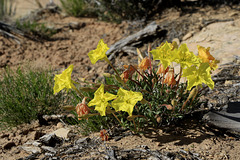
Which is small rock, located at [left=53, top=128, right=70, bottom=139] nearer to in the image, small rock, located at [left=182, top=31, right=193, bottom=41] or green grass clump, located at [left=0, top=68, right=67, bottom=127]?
green grass clump, located at [left=0, top=68, right=67, bottom=127]

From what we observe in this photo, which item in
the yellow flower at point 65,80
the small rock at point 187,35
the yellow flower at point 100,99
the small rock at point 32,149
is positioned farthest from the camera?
the small rock at point 187,35

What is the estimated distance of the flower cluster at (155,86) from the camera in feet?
6.58

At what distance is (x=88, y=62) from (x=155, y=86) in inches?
109

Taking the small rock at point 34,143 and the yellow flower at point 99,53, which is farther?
the small rock at point 34,143

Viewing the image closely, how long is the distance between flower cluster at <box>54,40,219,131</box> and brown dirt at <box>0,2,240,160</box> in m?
0.24

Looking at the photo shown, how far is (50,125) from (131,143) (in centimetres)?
141

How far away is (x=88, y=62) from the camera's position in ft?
16.5

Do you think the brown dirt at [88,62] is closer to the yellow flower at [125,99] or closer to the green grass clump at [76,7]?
the green grass clump at [76,7]

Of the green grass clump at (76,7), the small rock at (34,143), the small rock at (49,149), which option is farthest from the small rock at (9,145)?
the green grass clump at (76,7)

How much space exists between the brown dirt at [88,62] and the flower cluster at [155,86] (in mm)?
238

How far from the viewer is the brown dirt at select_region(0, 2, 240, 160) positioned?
2.36 metres

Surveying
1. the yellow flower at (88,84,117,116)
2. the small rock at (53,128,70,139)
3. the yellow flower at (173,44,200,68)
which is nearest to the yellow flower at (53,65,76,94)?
the yellow flower at (88,84,117,116)

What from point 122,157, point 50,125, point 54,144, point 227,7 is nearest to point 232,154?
point 122,157

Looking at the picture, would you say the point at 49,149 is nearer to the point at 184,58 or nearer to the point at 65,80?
the point at 65,80
